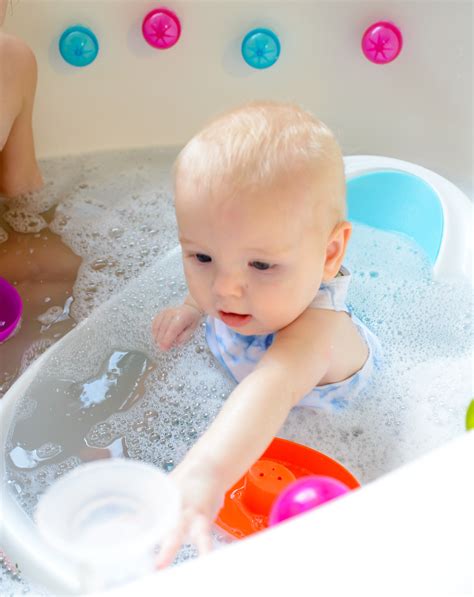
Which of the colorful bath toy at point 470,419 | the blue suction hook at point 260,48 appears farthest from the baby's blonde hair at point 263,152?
the blue suction hook at point 260,48

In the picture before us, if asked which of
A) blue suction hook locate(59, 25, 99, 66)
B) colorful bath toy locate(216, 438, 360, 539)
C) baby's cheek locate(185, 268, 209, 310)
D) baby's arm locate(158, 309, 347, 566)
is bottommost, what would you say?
colorful bath toy locate(216, 438, 360, 539)

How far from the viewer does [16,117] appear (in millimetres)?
1395

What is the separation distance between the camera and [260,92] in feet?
5.12

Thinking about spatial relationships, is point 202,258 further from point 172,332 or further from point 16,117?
point 16,117

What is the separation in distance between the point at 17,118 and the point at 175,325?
0.51 meters

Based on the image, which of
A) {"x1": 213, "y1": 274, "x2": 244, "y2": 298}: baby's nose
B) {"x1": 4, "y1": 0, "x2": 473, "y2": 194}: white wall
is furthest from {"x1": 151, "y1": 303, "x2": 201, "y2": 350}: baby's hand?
{"x1": 4, "y1": 0, "x2": 473, "y2": 194}: white wall

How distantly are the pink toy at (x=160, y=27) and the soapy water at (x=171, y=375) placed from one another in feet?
1.08

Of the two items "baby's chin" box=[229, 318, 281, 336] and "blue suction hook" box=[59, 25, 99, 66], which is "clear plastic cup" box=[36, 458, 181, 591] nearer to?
"baby's chin" box=[229, 318, 281, 336]

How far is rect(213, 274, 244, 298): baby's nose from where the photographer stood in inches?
35.7

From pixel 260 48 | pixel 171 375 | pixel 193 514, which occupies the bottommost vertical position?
pixel 171 375

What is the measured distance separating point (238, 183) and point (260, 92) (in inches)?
29.4

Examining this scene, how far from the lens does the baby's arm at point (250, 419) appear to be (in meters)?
0.75

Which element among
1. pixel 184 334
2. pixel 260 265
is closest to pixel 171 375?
pixel 184 334

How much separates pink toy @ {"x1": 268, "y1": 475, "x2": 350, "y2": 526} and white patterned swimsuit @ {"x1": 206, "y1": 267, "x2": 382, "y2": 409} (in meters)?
0.34
